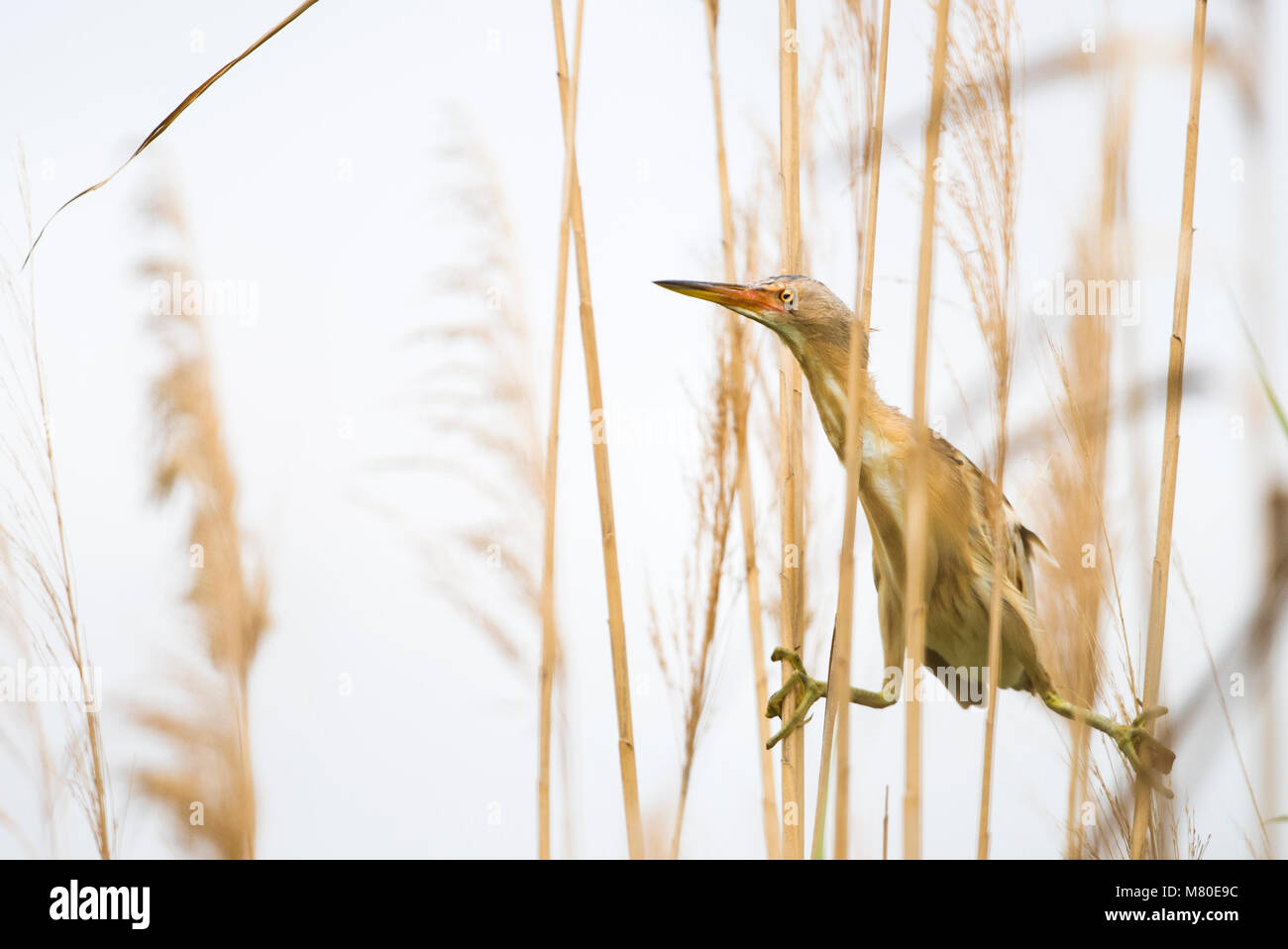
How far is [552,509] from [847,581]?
371mm

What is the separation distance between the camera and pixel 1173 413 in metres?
1.02

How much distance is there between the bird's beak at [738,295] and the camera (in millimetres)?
1188

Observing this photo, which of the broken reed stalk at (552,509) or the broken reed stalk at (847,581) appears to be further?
the broken reed stalk at (552,509)

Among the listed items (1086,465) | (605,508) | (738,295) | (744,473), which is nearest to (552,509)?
(605,508)

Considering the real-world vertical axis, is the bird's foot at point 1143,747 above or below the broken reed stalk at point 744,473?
below

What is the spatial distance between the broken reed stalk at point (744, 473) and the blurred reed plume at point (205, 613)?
64 cm

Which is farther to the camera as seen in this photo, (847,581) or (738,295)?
(738,295)

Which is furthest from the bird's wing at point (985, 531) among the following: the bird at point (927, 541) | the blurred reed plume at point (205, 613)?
the blurred reed plume at point (205, 613)

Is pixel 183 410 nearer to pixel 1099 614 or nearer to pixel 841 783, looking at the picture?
pixel 841 783

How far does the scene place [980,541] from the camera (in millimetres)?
1433

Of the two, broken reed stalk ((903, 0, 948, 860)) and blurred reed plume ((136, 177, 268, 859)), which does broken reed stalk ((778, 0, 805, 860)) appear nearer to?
broken reed stalk ((903, 0, 948, 860))

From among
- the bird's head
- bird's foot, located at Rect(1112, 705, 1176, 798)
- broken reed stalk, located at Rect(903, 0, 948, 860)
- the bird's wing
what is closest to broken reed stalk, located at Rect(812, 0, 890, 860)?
broken reed stalk, located at Rect(903, 0, 948, 860)

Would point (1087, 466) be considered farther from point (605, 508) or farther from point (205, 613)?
point (205, 613)

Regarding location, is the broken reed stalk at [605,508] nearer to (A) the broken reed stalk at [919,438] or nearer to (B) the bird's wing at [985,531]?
(A) the broken reed stalk at [919,438]
